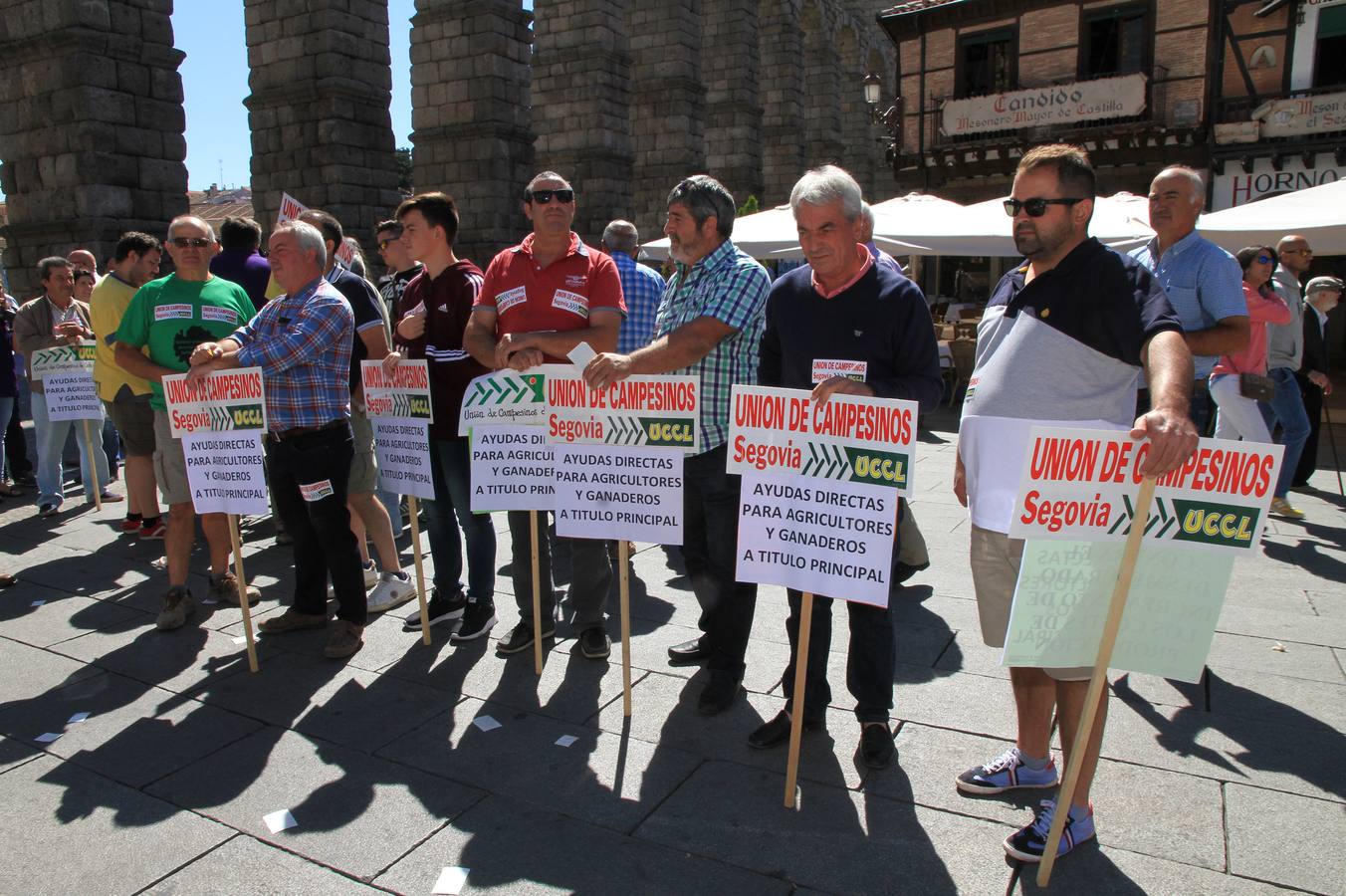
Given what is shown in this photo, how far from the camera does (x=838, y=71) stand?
3506 centimetres

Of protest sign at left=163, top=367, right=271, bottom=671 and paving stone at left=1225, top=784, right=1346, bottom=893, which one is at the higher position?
protest sign at left=163, top=367, right=271, bottom=671

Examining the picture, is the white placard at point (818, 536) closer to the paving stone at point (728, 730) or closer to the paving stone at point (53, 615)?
the paving stone at point (728, 730)

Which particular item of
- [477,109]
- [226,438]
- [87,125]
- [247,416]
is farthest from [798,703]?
[477,109]

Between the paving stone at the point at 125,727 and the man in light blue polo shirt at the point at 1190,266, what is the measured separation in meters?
4.10

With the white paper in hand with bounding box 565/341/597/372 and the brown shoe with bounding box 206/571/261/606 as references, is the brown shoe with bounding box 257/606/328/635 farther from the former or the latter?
the white paper in hand with bounding box 565/341/597/372

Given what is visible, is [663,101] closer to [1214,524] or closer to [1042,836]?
[1214,524]

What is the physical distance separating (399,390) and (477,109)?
42.5ft

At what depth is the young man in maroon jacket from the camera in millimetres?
4531

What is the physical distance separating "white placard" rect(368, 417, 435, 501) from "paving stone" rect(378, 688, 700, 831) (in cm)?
119

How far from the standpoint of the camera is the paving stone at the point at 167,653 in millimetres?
4266

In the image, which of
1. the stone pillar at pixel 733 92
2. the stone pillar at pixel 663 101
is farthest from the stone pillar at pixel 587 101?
the stone pillar at pixel 733 92

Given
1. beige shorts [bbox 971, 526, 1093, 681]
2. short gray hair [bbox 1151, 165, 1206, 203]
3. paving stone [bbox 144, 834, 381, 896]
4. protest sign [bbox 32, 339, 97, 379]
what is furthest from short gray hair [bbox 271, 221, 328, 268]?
protest sign [bbox 32, 339, 97, 379]

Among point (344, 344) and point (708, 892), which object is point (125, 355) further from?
point (708, 892)

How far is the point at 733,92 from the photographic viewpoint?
26438 mm
